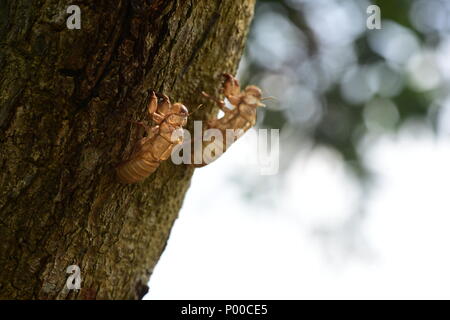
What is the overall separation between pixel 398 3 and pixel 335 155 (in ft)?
2.99

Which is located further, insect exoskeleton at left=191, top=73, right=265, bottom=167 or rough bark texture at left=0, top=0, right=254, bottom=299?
insect exoskeleton at left=191, top=73, right=265, bottom=167

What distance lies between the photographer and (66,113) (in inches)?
74.2

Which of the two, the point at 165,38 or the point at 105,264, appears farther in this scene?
the point at 105,264

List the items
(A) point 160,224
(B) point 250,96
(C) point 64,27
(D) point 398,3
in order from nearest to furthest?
(C) point 64,27 → (B) point 250,96 → (A) point 160,224 → (D) point 398,3

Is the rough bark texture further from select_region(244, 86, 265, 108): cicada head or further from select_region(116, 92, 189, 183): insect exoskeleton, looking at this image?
select_region(244, 86, 265, 108): cicada head

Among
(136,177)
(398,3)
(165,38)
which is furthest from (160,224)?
(398,3)

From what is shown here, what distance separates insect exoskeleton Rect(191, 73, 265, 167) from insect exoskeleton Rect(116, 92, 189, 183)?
0.69 ft

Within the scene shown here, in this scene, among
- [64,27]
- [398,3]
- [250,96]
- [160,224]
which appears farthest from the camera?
[398,3]

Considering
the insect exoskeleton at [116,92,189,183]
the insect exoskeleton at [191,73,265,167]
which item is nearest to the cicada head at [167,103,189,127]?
the insect exoskeleton at [116,92,189,183]

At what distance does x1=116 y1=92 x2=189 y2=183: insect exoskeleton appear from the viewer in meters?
1.91

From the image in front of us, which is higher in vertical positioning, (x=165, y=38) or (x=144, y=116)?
(x=165, y=38)

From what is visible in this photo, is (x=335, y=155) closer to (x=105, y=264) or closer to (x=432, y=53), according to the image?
(x=432, y=53)

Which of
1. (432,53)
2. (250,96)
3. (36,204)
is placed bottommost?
(36,204)
